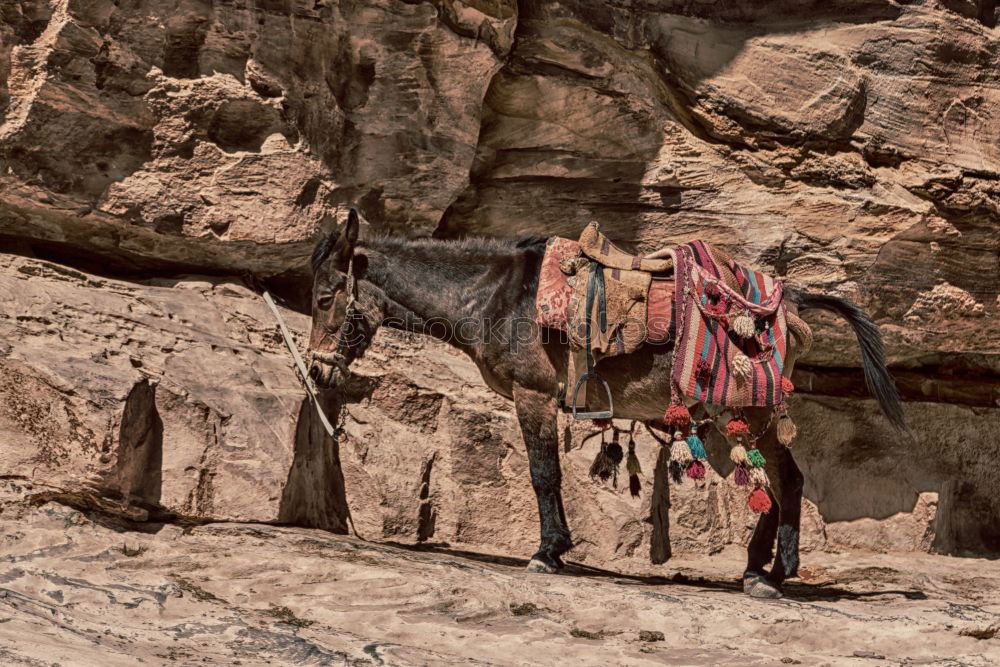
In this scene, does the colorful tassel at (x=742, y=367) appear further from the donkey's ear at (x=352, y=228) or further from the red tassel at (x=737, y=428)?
the donkey's ear at (x=352, y=228)

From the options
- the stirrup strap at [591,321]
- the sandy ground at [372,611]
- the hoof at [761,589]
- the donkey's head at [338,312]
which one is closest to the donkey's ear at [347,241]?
the donkey's head at [338,312]

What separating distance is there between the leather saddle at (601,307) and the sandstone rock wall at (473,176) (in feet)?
4.34

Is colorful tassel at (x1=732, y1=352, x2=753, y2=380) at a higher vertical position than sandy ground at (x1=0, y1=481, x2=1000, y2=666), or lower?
higher

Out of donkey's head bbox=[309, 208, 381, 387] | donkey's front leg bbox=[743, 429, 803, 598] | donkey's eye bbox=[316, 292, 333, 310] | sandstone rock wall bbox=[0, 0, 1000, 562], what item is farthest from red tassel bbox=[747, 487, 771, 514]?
donkey's eye bbox=[316, 292, 333, 310]

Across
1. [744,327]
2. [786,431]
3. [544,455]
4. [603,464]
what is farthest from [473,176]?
[786,431]

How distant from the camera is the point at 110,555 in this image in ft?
17.1

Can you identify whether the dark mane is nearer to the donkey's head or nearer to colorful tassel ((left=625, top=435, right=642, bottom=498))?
the donkey's head

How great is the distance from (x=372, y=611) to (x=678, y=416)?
171 centimetres

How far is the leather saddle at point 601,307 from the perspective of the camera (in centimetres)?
590

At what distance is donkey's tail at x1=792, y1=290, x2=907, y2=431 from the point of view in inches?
243

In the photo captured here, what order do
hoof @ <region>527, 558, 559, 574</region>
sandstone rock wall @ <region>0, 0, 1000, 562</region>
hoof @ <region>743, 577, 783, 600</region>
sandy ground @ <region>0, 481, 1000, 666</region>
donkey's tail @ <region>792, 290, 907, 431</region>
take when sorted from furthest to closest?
sandstone rock wall @ <region>0, 0, 1000, 562</region> < donkey's tail @ <region>792, 290, 907, 431</region> < hoof @ <region>527, 558, 559, 574</region> < hoof @ <region>743, 577, 783, 600</region> < sandy ground @ <region>0, 481, 1000, 666</region>

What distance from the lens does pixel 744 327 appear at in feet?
18.8

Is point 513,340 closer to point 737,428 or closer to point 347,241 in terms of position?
point 347,241

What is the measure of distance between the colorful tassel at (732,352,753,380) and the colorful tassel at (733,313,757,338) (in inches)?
4.3
